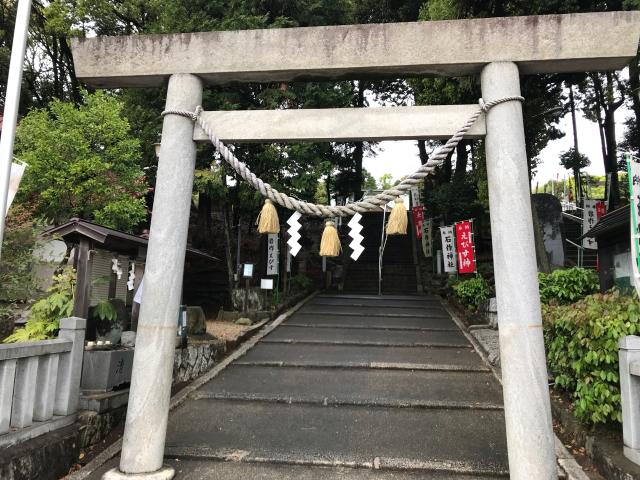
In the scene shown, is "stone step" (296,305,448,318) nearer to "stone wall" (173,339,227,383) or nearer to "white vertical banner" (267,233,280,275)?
"white vertical banner" (267,233,280,275)

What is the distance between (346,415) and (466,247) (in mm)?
9241

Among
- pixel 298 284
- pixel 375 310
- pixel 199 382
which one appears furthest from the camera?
pixel 298 284

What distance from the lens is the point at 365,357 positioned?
8484 millimetres

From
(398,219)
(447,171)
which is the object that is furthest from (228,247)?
(447,171)

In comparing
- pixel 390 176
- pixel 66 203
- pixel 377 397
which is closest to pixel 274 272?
pixel 66 203

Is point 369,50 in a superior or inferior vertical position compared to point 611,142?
inferior

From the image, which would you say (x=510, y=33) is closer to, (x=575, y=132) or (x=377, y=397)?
(x=377, y=397)

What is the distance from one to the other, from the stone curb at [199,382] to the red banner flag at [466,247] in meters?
5.55

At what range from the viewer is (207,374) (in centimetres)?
752

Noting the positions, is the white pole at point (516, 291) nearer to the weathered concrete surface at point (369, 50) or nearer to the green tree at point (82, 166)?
the weathered concrete surface at point (369, 50)

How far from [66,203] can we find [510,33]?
417 inches

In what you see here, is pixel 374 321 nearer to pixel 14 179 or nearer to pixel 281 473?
pixel 281 473

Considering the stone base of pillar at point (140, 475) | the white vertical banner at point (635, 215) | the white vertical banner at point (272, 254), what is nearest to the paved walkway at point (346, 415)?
the stone base of pillar at point (140, 475)

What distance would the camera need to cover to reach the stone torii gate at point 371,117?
3557 mm
